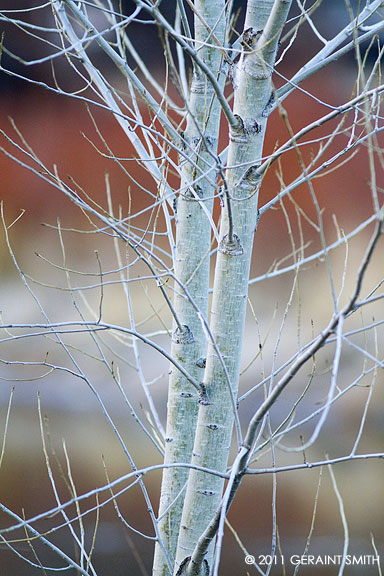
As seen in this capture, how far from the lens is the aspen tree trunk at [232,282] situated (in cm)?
107

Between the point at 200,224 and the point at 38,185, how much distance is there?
1167 millimetres

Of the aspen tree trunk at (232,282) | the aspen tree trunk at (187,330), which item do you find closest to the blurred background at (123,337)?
the aspen tree trunk at (187,330)

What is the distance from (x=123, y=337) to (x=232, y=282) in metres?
1.14

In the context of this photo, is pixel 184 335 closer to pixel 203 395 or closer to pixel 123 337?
pixel 203 395

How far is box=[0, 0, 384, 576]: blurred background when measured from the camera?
6.95 feet

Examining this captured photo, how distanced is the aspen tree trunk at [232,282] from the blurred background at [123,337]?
1010 millimetres

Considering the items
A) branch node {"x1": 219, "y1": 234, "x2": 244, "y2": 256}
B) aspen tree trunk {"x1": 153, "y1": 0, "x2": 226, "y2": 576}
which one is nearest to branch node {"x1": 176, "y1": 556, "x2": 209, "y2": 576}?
aspen tree trunk {"x1": 153, "y1": 0, "x2": 226, "y2": 576}

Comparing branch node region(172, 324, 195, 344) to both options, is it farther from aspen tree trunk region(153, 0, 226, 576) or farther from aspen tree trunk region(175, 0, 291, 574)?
aspen tree trunk region(175, 0, 291, 574)

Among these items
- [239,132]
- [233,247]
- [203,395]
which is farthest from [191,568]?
[239,132]

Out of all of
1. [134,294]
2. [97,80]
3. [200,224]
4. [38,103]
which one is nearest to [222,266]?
[200,224]

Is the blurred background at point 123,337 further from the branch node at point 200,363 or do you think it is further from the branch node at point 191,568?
the branch node at point 191,568

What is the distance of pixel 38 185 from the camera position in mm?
2236

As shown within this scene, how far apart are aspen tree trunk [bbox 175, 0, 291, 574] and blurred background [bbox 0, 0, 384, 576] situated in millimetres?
1010

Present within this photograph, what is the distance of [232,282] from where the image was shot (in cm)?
111
